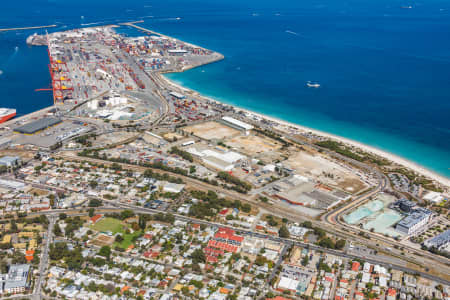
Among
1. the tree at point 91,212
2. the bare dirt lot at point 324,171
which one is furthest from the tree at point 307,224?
the tree at point 91,212

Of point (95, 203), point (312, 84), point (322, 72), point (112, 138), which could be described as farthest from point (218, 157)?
point (322, 72)

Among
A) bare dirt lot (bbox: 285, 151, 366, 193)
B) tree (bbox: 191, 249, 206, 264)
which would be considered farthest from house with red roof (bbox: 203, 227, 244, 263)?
bare dirt lot (bbox: 285, 151, 366, 193)

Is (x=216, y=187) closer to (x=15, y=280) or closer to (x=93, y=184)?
(x=93, y=184)

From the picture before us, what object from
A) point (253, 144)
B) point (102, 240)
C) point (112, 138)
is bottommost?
point (102, 240)

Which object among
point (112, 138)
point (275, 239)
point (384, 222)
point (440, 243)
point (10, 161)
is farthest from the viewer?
point (112, 138)

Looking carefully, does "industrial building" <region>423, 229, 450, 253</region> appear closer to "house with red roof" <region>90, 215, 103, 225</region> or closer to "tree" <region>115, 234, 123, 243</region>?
"tree" <region>115, 234, 123, 243</region>

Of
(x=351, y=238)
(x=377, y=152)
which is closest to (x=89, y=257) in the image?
(x=351, y=238)

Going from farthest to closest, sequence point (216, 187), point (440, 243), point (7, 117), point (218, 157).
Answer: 1. point (7, 117)
2. point (218, 157)
3. point (216, 187)
4. point (440, 243)
